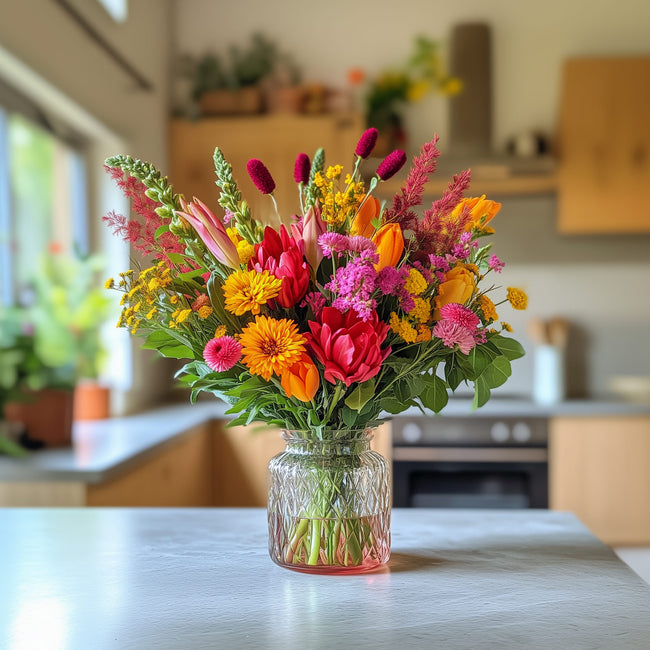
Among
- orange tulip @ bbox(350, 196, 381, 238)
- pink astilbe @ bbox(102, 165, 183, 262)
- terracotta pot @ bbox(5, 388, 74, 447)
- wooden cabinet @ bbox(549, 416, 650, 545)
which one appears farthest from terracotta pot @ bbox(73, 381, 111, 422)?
orange tulip @ bbox(350, 196, 381, 238)

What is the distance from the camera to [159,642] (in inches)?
31.2

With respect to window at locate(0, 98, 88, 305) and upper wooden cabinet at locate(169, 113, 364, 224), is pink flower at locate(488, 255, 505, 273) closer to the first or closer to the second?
window at locate(0, 98, 88, 305)

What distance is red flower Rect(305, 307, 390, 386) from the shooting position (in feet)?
2.90

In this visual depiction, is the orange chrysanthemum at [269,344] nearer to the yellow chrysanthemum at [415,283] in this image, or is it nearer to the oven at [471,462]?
the yellow chrysanthemum at [415,283]

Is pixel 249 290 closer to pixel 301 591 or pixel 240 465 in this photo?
pixel 301 591

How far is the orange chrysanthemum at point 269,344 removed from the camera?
0.87 meters

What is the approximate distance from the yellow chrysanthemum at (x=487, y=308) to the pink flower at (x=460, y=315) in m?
0.06

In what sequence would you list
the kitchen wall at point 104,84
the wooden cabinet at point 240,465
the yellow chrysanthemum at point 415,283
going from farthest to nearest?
the wooden cabinet at point 240,465, the kitchen wall at point 104,84, the yellow chrysanthemum at point 415,283

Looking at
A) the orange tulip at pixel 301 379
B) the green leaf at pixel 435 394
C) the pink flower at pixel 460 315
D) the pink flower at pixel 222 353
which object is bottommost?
the green leaf at pixel 435 394

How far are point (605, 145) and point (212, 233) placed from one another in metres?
3.28

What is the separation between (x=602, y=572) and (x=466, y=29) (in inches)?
Answer: 140

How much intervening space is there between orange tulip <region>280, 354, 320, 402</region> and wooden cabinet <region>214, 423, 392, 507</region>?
105 inches

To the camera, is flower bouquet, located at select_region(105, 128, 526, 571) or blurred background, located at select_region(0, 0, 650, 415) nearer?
flower bouquet, located at select_region(105, 128, 526, 571)

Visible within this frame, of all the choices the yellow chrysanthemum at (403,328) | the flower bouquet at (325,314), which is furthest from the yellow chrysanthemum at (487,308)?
the yellow chrysanthemum at (403,328)
